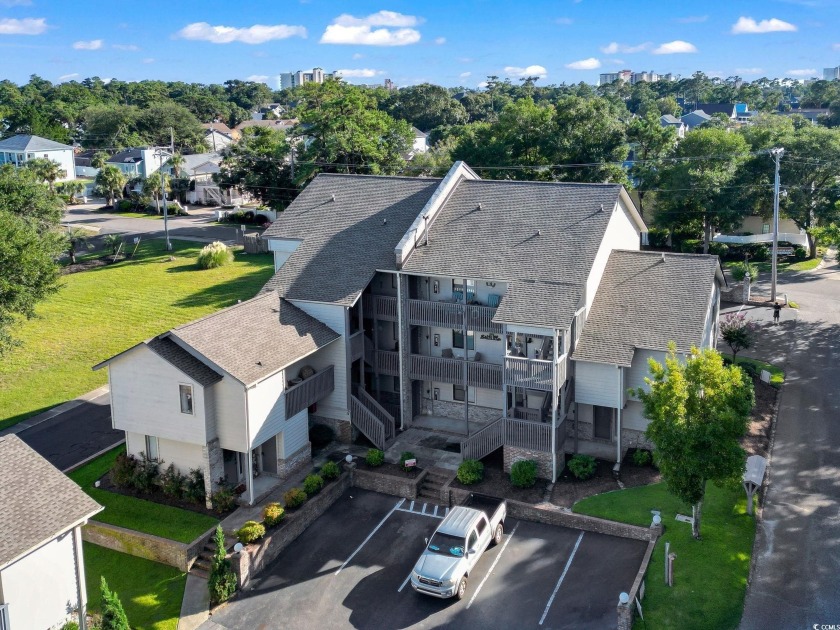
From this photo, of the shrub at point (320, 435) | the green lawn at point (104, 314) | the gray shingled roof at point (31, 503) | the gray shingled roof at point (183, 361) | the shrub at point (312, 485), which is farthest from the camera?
the green lawn at point (104, 314)

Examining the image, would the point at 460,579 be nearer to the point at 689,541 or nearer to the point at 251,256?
the point at 689,541

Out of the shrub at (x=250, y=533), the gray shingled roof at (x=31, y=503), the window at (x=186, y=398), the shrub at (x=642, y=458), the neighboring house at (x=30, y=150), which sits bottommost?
the shrub at (x=250, y=533)

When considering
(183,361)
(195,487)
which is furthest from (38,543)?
(183,361)

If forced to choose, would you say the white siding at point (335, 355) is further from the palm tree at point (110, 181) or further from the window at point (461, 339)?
the palm tree at point (110, 181)

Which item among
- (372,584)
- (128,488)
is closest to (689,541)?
(372,584)

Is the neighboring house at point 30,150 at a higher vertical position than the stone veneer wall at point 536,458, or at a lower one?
higher

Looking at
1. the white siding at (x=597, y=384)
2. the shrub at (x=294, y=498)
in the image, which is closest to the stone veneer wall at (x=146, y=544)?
the shrub at (x=294, y=498)

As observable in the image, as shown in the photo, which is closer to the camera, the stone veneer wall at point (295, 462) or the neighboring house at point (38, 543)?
the neighboring house at point (38, 543)
